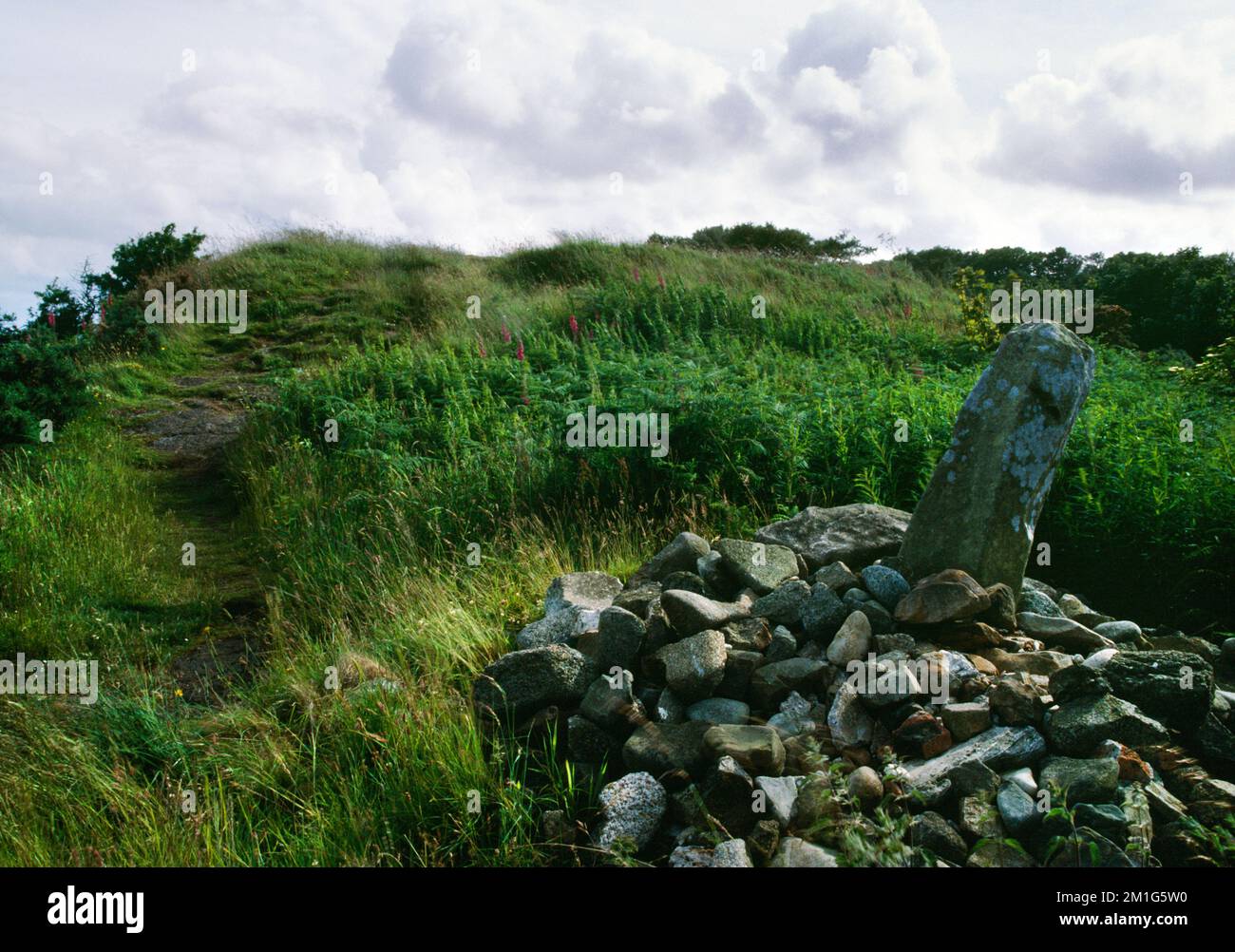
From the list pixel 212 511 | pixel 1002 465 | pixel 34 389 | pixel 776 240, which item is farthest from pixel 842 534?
pixel 776 240

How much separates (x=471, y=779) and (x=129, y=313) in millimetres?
14337

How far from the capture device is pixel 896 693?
3557 millimetres

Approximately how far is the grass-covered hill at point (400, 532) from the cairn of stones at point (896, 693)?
1.31 feet

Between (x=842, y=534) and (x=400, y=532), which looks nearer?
(x=842, y=534)

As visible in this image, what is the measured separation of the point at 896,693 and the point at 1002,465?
1.61m

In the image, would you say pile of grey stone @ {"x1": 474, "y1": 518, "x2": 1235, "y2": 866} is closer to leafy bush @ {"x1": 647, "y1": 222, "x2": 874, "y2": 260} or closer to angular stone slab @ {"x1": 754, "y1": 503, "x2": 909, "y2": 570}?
angular stone slab @ {"x1": 754, "y1": 503, "x2": 909, "y2": 570}

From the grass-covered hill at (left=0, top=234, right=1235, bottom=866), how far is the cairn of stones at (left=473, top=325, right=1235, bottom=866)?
1.31 ft

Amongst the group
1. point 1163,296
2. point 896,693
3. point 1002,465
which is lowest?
point 896,693

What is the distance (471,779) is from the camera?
3.39 m

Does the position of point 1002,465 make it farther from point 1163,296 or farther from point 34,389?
point 1163,296

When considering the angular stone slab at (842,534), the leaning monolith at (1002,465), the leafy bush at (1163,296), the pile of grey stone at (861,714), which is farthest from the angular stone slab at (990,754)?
the leafy bush at (1163,296)

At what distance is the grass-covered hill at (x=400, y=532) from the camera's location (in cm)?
366
